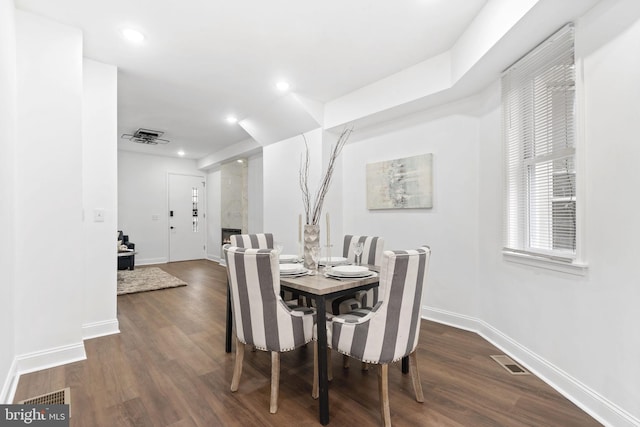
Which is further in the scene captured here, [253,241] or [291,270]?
[253,241]

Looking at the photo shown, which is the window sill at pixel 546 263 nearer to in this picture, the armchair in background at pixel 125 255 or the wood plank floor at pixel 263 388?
the wood plank floor at pixel 263 388

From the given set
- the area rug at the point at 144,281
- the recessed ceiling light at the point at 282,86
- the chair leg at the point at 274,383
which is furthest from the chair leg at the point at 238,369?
the area rug at the point at 144,281

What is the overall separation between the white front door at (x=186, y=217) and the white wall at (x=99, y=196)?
15.7 ft

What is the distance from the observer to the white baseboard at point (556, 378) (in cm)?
161

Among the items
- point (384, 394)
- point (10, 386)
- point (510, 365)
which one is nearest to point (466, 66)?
point (510, 365)

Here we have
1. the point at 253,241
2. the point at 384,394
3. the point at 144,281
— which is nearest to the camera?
the point at 384,394

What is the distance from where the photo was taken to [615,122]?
5.48 ft

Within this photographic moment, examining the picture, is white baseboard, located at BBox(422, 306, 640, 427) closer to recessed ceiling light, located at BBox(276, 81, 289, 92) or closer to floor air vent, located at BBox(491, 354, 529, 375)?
floor air vent, located at BBox(491, 354, 529, 375)

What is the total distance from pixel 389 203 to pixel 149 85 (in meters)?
3.26

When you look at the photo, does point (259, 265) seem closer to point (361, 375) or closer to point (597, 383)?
point (361, 375)

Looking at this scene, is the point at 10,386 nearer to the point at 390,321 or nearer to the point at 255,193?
the point at 390,321

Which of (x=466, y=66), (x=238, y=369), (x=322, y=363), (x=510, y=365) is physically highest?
(x=466, y=66)

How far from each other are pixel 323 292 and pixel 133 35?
8.93 ft

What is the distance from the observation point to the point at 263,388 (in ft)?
6.49
